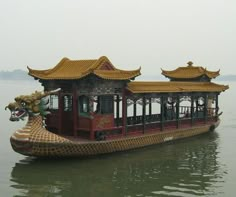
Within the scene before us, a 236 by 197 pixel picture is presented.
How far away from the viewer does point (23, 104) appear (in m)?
13.5

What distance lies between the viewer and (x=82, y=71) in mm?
14953

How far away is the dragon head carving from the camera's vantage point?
43.7 feet

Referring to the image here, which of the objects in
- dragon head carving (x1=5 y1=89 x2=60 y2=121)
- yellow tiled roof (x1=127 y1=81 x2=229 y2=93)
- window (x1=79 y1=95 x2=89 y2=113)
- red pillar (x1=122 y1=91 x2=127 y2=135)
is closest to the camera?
dragon head carving (x1=5 y1=89 x2=60 y2=121)

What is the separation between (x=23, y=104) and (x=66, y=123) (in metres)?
2.75

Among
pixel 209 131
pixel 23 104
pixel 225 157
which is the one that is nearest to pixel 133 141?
pixel 225 157

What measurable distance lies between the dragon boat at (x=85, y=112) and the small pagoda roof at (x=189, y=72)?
415 centimetres

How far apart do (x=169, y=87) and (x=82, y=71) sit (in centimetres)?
528

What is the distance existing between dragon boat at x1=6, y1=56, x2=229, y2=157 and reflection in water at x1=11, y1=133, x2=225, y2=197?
567mm

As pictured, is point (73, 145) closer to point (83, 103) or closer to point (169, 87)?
point (83, 103)

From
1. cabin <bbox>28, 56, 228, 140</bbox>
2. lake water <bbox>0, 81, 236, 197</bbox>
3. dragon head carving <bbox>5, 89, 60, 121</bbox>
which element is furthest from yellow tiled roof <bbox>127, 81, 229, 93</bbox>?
dragon head carving <bbox>5, 89, 60, 121</bbox>

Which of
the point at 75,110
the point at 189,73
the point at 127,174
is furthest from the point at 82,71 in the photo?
the point at 189,73

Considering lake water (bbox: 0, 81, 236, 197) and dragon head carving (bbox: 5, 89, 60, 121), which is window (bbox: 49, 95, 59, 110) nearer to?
dragon head carving (bbox: 5, 89, 60, 121)

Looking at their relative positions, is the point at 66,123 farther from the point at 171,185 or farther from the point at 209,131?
the point at 209,131

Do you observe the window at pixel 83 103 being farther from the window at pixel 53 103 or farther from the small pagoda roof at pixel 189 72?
the small pagoda roof at pixel 189 72
